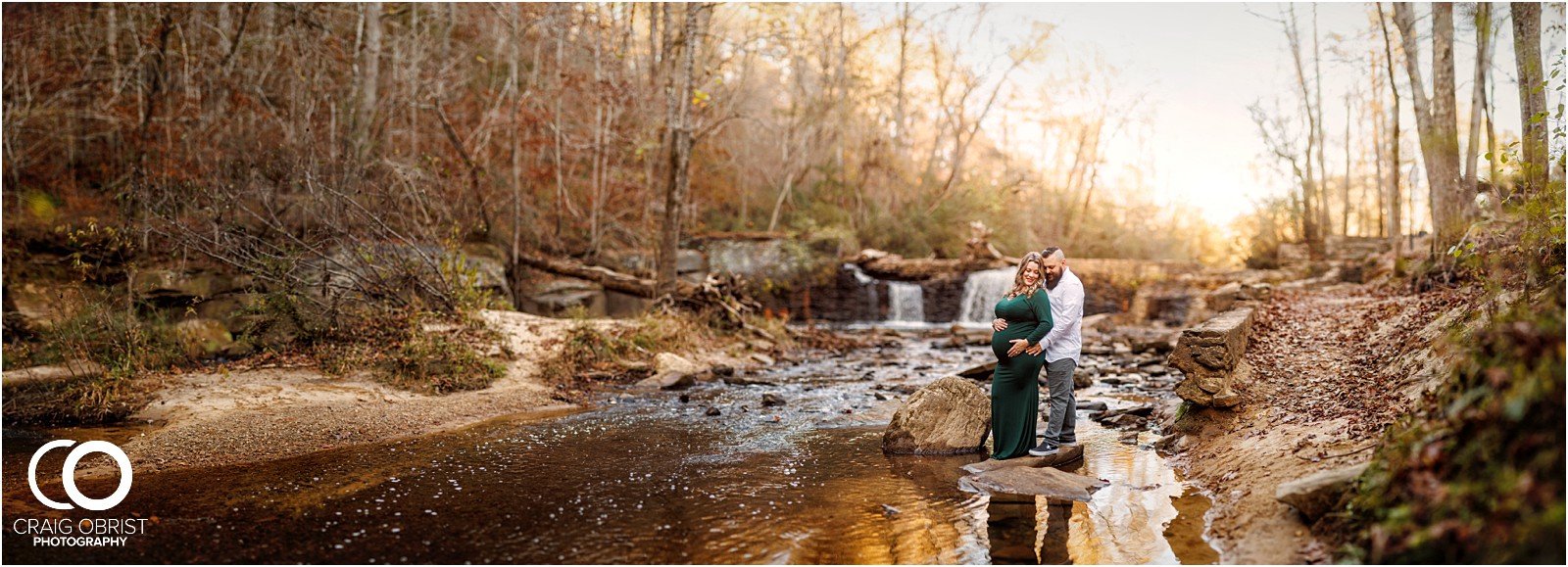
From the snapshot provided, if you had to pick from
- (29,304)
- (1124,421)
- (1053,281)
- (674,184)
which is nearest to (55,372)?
(29,304)

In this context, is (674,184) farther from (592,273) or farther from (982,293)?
(982,293)

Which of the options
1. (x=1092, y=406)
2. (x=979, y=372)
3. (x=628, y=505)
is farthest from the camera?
(x=979, y=372)

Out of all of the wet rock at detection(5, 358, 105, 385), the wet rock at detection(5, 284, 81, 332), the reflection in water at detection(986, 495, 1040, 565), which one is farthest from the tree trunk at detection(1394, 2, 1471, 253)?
the wet rock at detection(5, 284, 81, 332)

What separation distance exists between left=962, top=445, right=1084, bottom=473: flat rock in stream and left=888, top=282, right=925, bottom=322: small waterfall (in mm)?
15068

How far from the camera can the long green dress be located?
19.8 feet

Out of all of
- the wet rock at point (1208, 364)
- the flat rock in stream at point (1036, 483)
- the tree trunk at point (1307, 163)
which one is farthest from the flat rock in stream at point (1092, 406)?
the tree trunk at point (1307, 163)

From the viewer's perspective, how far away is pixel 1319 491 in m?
4.00

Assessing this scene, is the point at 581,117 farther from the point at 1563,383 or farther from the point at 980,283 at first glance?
the point at 1563,383

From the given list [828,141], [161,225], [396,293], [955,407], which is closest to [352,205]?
[396,293]

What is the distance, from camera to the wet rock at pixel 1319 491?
12.9 feet

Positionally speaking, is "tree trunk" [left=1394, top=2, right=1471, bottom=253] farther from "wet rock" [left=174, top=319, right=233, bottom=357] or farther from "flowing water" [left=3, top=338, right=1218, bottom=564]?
"wet rock" [left=174, top=319, right=233, bottom=357]

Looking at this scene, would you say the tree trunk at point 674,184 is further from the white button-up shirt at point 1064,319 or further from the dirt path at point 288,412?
the white button-up shirt at point 1064,319

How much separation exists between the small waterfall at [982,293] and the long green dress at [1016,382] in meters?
14.7

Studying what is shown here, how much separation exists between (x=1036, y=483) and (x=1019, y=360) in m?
1.00
